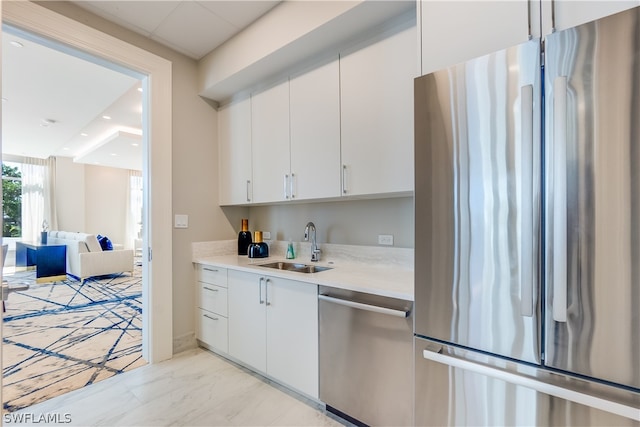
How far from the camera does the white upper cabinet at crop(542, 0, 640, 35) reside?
0.95 metres

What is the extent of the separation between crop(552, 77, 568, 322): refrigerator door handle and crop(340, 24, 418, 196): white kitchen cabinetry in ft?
2.70

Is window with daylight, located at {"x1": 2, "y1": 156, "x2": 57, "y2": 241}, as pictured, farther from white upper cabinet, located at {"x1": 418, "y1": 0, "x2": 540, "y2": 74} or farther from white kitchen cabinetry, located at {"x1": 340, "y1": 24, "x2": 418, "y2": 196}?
white upper cabinet, located at {"x1": 418, "y1": 0, "x2": 540, "y2": 74}

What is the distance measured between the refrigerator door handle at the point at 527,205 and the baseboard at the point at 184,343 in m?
2.65

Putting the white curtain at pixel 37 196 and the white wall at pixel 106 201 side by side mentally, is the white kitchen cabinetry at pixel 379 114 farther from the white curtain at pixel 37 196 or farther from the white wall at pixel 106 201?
the white wall at pixel 106 201

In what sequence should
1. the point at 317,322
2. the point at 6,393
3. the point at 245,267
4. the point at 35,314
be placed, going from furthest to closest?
the point at 35,314
the point at 245,267
the point at 6,393
the point at 317,322

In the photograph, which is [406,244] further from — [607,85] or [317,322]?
[607,85]

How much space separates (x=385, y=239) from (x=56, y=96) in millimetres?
4590

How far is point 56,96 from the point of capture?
3.82m

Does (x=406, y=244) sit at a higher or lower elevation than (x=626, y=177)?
lower

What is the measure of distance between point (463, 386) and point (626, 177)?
88 centimetres

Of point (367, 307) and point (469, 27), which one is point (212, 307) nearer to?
point (367, 307)

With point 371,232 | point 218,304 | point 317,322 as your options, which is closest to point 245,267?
point 218,304

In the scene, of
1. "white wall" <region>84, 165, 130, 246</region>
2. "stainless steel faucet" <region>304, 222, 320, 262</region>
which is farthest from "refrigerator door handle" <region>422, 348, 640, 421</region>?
"white wall" <region>84, 165, 130, 246</region>

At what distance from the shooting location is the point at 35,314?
3.75 meters
